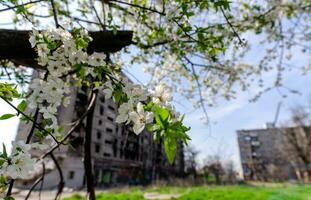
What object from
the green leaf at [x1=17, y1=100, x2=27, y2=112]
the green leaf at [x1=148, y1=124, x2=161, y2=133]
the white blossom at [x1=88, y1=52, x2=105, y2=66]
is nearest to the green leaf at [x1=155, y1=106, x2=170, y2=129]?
the green leaf at [x1=148, y1=124, x2=161, y2=133]

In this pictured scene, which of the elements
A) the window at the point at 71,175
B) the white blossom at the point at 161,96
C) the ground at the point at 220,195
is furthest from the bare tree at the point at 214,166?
the white blossom at the point at 161,96

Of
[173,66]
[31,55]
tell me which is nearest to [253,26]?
[173,66]

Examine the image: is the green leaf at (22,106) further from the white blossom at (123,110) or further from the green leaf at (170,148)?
the green leaf at (170,148)

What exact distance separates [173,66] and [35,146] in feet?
14.9

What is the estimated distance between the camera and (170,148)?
0.84 meters

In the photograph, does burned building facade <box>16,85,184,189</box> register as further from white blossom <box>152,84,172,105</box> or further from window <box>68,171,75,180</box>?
white blossom <box>152,84,172,105</box>

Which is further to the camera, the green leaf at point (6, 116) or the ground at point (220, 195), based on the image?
the ground at point (220, 195)

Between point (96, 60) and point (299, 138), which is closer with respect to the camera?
point (96, 60)

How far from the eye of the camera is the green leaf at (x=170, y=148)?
830 millimetres

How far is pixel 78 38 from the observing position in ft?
3.92

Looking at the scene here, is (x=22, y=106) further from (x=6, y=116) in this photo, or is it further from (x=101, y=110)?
(x=101, y=110)

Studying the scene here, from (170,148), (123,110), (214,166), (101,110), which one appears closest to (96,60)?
(123,110)

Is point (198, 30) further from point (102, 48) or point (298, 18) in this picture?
point (298, 18)

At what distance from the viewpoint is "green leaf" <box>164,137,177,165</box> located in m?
0.83
